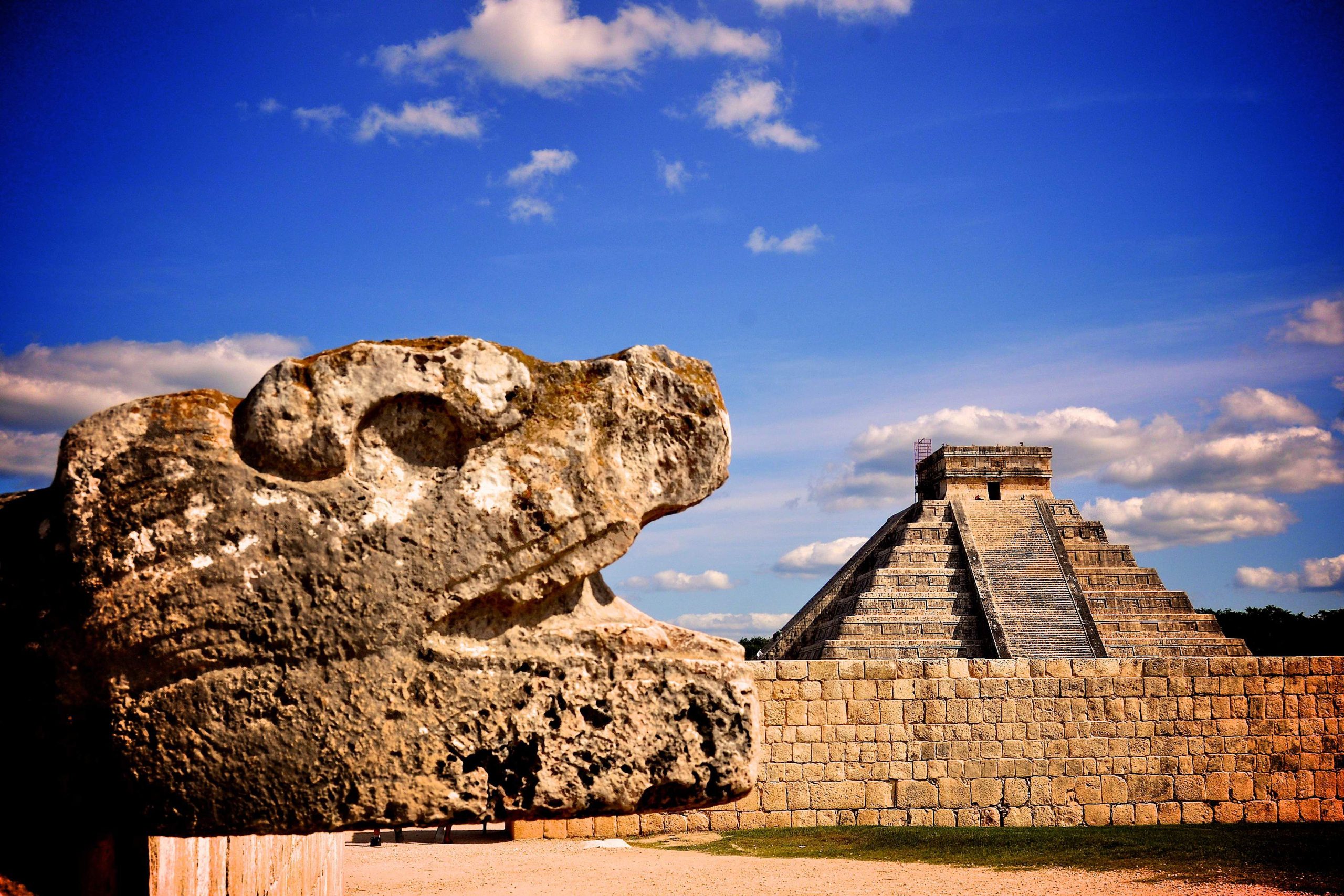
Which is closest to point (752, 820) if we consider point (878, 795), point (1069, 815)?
point (878, 795)

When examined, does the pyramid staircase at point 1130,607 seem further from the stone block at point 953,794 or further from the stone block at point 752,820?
the stone block at point 752,820

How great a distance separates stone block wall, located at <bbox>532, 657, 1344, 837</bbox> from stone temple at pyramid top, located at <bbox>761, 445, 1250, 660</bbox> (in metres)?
7.47

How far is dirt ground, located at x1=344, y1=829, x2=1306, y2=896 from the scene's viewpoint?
31.4 ft

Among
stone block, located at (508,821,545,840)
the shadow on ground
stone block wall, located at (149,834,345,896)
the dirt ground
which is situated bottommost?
the shadow on ground

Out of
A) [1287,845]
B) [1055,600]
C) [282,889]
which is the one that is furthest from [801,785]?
[1055,600]

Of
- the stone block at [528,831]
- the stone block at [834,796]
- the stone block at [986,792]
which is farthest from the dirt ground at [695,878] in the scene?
the stone block at [986,792]

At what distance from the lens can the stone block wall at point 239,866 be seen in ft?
8.16

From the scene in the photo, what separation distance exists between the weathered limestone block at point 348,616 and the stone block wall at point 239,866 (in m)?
0.53

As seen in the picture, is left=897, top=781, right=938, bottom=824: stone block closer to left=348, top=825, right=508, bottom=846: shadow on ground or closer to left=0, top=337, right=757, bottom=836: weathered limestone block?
left=348, top=825, right=508, bottom=846: shadow on ground

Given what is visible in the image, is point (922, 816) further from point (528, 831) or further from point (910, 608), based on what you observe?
point (910, 608)

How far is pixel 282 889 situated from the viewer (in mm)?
4352

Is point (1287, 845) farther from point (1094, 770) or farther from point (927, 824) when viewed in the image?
point (927, 824)

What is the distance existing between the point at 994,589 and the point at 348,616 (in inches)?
1037

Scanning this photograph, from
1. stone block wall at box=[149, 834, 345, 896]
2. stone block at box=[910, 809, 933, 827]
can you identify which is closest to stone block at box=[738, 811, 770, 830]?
stone block at box=[910, 809, 933, 827]
